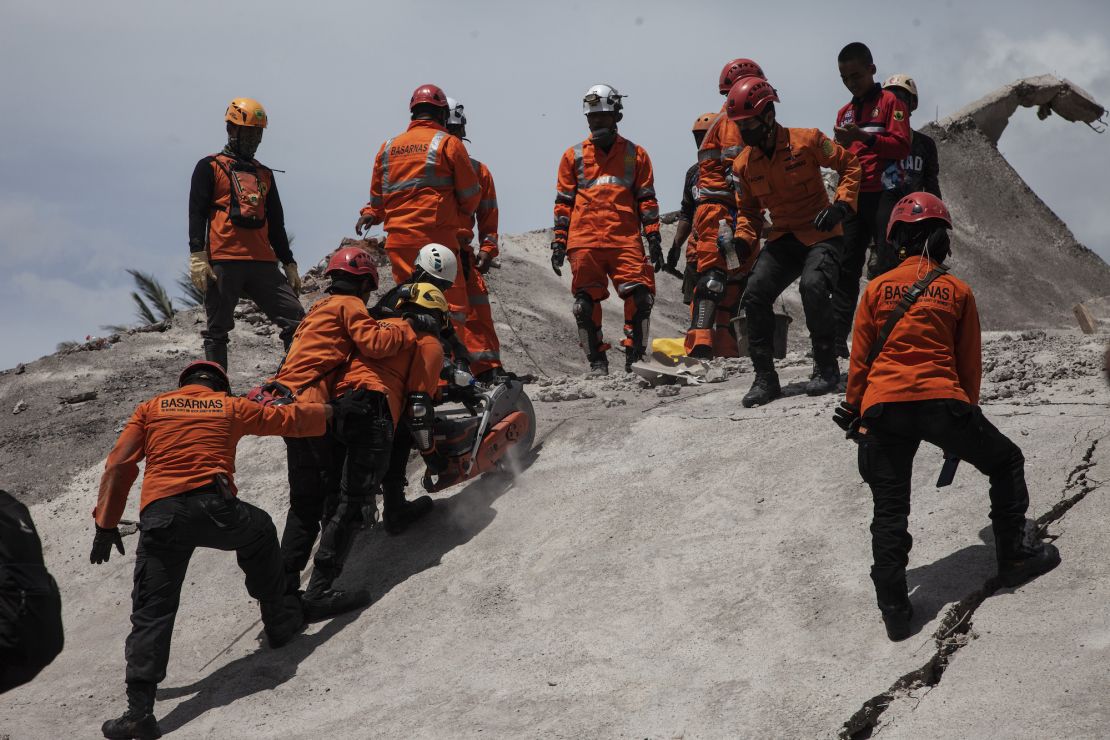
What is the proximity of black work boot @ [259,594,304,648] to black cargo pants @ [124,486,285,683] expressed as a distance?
55 cm

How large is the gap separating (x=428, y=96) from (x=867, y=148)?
126 inches

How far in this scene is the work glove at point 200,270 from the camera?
8617 mm

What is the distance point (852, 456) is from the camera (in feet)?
21.4

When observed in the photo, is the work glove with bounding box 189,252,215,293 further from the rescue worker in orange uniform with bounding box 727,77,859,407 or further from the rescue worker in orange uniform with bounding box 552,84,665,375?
the rescue worker in orange uniform with bounding box 727,77,859,407

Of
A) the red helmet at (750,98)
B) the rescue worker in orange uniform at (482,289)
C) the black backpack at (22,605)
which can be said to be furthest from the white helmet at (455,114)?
the black backpack at (22,605)

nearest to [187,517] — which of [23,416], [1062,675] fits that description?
[1062,675]

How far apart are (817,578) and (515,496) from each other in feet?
7.81

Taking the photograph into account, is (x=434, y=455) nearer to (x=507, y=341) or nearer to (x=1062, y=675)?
(x=1062, y=675)

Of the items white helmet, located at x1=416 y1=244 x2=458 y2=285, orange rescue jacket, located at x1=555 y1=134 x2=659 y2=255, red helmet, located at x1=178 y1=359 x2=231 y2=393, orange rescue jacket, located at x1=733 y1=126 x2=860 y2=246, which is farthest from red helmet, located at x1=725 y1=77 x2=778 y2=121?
red helmet, located at x1=178 y1=359 x2=231 y2=393

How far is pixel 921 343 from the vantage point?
5.01m

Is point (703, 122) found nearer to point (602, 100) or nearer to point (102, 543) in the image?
point (602, 100)

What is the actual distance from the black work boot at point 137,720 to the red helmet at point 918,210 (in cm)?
409

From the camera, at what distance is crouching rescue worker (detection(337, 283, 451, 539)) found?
263 inches

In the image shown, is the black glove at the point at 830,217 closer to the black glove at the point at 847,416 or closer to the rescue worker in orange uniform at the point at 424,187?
the black glove at the point at 847,416
